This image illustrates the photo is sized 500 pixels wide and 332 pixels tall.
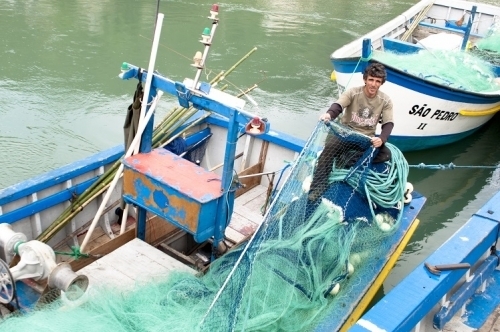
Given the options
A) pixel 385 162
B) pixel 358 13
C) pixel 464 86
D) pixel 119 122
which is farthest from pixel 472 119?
pixel 358 13

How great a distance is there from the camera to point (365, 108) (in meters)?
4.43

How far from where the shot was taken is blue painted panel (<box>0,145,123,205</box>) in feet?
13.5

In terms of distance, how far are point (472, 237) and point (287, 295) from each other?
1194 mm

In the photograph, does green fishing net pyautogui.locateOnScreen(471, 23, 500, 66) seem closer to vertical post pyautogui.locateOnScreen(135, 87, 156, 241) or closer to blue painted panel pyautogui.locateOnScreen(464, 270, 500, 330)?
blue painted panel pyautogui.locateOnScreen(464, 270, 500, 330)

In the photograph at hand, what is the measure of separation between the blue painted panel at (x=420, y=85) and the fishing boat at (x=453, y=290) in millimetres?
3737

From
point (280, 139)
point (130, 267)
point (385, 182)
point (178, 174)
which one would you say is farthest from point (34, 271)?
point (280, 139)

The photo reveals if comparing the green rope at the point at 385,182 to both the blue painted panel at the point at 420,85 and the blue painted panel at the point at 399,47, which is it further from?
the blue painted panel at the point at 399,47

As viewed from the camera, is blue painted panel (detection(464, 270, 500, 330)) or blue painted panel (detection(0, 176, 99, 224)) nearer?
blue painted panel (detection(464, 270, 500, 330))

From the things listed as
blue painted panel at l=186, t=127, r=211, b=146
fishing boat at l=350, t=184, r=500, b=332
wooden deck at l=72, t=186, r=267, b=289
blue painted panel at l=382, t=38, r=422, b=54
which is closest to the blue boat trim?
fishing boat at l=350, t=184, r=500, b=332

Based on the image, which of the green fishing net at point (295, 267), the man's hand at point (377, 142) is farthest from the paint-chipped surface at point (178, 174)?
the man's hand at point (377, 142)

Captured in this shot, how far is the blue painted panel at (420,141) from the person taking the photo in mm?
8102

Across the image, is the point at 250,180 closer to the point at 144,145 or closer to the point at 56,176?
the point at 144,145

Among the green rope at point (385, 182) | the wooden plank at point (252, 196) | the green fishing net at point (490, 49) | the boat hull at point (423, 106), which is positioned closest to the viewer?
the green rope at point (385, 182)

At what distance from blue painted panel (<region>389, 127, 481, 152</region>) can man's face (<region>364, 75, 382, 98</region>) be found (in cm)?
389
